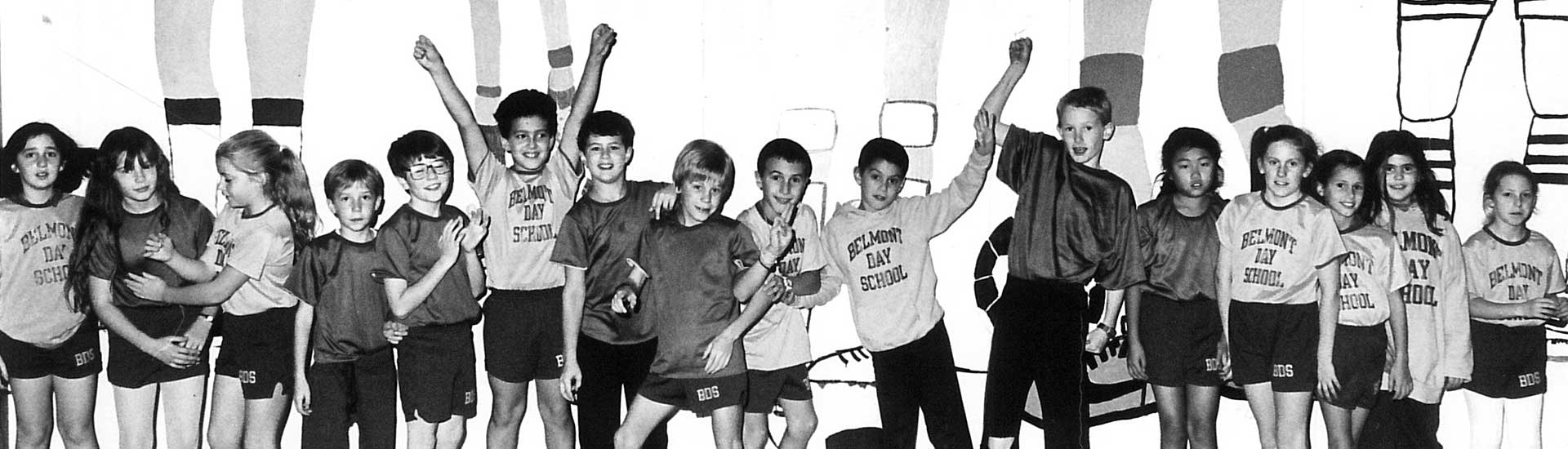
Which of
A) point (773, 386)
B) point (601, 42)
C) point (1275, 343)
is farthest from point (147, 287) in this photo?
point (1275, 343)

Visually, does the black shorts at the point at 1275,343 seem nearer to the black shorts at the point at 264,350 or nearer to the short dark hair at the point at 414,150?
the short dark hair at the point at 414,150

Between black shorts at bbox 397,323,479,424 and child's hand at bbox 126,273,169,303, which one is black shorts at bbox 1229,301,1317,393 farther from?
child's hand at bbox 126,273,169,303

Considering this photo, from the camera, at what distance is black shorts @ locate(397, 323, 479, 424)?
3189 mm

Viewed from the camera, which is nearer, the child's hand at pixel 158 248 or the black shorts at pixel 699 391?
the black shorts at pixel 699 391

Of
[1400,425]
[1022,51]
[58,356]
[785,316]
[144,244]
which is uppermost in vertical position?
[1022,51]

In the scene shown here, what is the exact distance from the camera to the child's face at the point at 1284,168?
3.20m

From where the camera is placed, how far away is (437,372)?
3193 millimetres

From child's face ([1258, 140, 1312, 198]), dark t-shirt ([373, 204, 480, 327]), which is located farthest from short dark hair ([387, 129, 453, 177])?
child's face ([1258, 140, 1312, 198])

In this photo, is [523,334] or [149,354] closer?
[523,334]

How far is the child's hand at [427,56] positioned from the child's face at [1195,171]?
2004mm

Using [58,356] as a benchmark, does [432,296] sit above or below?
above

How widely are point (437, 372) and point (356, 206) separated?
19.9 inches

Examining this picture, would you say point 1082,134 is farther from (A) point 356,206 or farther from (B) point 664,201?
(A) point 356,206

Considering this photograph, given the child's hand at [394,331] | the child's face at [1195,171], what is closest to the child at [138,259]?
the child's hand at [394,331]
